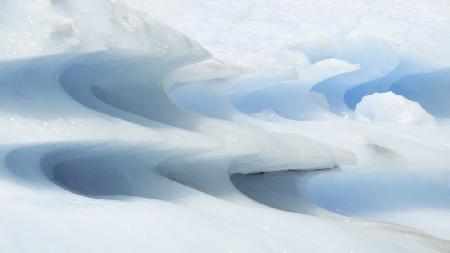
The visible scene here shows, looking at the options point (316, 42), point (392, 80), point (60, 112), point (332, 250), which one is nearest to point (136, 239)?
point (332, 250)

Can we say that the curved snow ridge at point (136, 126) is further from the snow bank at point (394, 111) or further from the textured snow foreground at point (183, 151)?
the snow bank at point (394, 111)

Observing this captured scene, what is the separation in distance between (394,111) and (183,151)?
6.59 feet

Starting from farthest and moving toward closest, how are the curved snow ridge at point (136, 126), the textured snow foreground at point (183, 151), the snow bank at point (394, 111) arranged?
the snow bank at point (394, 111)
the curved snow ridge at point (136, 126)
the textured snow foreground at point (183, 151)

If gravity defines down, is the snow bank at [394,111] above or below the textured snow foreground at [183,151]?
below

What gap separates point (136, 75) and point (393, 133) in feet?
4.90

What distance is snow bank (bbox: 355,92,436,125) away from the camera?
12.9 feet

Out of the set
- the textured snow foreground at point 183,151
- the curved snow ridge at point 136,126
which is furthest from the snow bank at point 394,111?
the curved snow ridge at point 136,126

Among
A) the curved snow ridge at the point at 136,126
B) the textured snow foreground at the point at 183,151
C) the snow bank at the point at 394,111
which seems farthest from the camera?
the snow bank at the point at 394,111

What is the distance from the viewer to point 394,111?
398cm

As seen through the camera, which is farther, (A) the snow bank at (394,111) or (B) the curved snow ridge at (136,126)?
(A) the snow bank at (394,111)

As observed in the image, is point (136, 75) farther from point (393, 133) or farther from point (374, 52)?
point (374, 52)

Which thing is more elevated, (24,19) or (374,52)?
(24,19)

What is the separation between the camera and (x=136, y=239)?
1.56 meters

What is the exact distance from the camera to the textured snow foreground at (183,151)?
1.69 m
